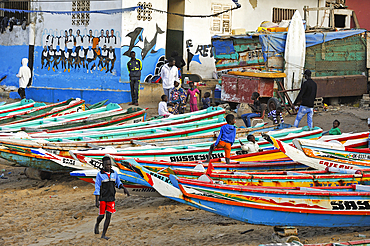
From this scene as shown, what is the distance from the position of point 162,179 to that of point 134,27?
1108 cm

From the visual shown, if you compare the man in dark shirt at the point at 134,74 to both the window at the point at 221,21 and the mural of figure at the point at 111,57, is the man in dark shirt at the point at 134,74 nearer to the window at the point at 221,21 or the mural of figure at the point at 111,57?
the mural of figure at the point at 111,57

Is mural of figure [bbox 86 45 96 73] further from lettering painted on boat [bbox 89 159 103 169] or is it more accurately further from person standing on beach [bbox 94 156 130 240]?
person standing on beach [bbox 94 156 130 240]

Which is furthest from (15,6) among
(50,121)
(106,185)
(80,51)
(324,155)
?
(324,155)

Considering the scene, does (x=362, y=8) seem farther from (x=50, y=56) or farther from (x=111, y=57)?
(x=50, y=56)

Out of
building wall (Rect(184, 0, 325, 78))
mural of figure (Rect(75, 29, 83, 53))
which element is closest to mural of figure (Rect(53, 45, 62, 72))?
mural of figure (Rect(75, 29, 83, 53))

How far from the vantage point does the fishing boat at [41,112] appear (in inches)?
520

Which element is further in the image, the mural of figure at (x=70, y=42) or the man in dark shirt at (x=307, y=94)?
the mural of figure at (x=70, y=42)

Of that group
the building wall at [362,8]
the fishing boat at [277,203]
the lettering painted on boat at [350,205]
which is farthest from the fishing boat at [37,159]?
A: the building wall at [362,8]

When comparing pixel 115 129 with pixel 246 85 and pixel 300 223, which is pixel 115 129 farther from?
pixel 300 223

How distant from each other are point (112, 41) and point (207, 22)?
3872mm

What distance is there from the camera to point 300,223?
19.5ft

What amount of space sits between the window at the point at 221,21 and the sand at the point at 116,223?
1029 centimetres

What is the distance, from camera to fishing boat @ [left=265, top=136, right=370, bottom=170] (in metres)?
7.58

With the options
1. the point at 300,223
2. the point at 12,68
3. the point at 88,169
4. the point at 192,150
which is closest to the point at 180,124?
the point at 192,150
